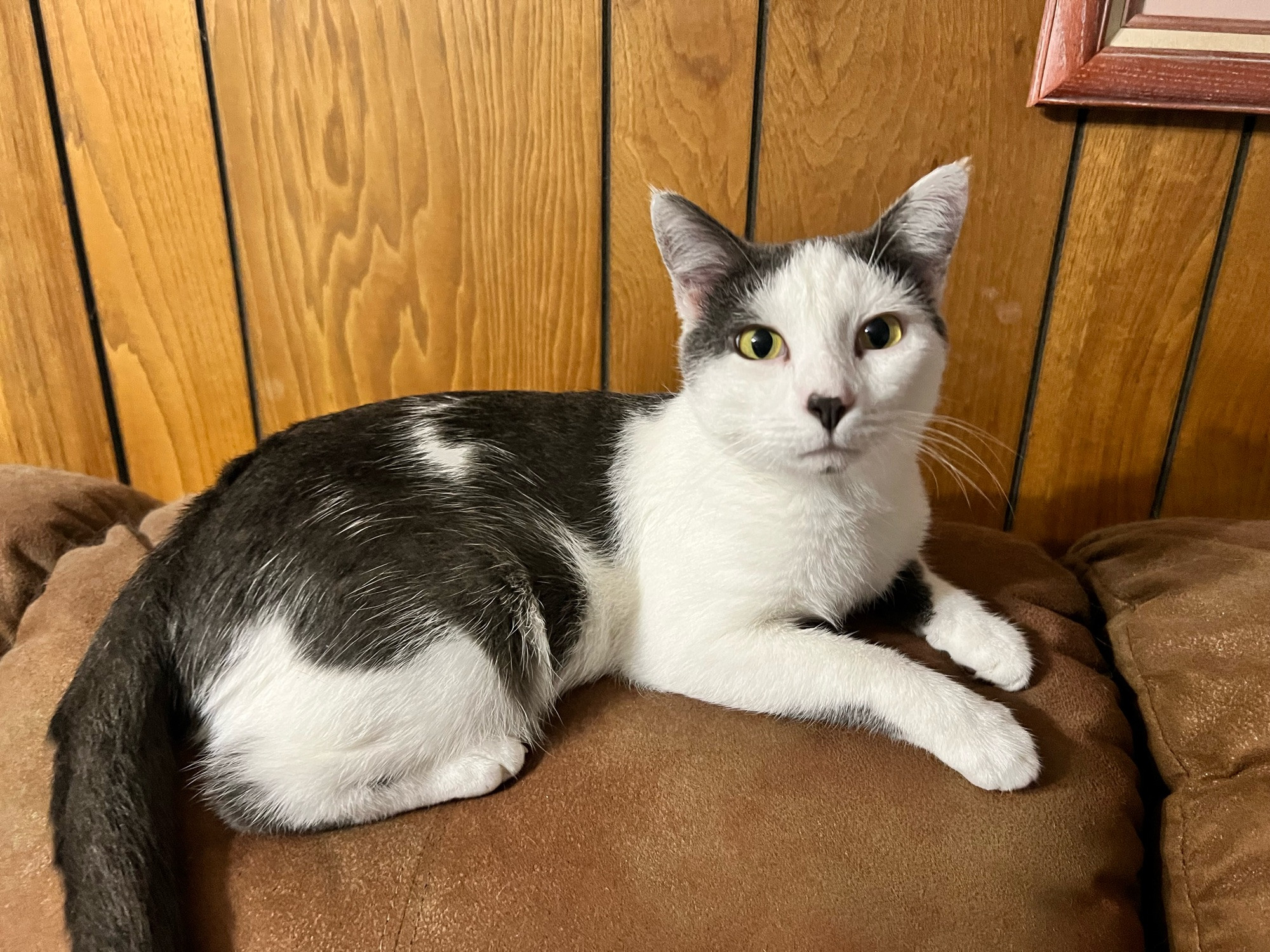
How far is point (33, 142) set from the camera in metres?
1.28

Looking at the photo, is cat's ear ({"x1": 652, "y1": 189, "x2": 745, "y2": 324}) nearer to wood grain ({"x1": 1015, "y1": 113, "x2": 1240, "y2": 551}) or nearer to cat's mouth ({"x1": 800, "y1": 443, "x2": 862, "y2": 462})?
cat's mouth ({"x1": 800, "y1": 443, "x2": 862, "y2": 462})

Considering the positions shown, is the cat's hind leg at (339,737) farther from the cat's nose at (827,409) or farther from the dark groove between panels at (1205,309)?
the dark groove between panels at (1205,309)

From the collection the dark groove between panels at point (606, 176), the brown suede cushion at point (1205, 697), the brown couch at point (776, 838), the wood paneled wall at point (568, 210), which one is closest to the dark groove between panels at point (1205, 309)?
the wood paneled wall at point (568, 210)

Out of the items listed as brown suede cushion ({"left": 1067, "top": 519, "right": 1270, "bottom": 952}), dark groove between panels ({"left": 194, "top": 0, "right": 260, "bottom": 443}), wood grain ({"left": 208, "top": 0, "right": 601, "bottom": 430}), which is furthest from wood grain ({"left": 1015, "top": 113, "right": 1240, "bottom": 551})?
dark groove between panels ({"left": 194, "top": 0, "right": 260, "bottom": 443})

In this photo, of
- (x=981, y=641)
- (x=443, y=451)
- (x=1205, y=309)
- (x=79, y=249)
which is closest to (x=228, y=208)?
(x=79, y=249)

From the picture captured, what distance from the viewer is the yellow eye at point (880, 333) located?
2.86 ft

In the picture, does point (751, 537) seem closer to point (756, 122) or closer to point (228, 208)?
point (756, 122)

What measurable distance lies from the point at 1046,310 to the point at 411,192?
1079mm

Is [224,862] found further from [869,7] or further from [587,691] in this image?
[869,7]

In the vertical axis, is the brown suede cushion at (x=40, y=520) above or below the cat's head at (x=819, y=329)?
below

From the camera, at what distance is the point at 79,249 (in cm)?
135

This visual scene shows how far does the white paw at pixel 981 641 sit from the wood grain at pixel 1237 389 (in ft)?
2.07

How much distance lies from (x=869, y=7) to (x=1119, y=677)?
1.03 meters

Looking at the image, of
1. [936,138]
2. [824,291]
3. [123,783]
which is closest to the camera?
[123,783]
